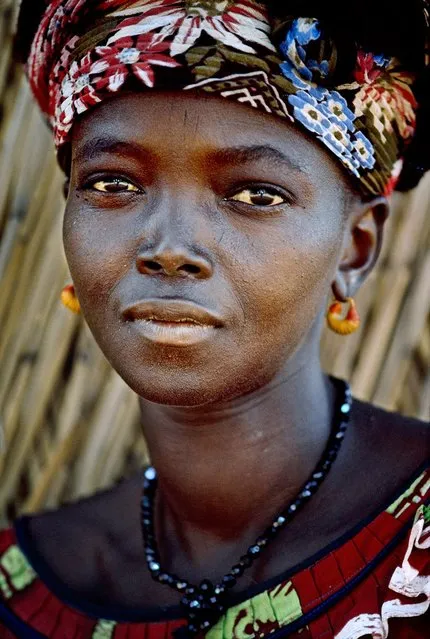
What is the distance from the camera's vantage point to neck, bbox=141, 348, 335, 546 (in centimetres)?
200

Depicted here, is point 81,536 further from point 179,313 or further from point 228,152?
point 228,152

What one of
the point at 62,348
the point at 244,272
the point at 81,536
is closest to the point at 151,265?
the point at 244,272

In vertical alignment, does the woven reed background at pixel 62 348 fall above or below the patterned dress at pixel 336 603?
above

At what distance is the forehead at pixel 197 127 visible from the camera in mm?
1740

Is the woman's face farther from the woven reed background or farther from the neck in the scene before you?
the woven reed background

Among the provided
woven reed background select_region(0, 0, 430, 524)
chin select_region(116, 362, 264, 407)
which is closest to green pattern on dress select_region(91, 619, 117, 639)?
chin select_region(116, 362, 264, 407)

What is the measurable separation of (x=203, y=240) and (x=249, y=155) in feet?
0.61

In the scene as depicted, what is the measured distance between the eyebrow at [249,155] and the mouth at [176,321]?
28 cm

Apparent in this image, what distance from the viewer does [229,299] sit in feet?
5.60

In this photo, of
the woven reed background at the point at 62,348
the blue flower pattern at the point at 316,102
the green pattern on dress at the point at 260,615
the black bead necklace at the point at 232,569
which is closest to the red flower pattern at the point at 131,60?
the blue flower pattern at the point at 316,102

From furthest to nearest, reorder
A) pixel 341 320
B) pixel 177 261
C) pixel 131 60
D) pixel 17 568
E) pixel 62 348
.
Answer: pixel 62 348 < pixel 17 568 < pixel 341 320 < pixel 131 60 < pixel 177 261

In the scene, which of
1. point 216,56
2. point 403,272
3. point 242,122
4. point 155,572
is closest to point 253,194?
point 242,122

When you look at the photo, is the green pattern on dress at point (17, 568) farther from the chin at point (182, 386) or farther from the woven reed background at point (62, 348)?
the woven reed background at point (62, 348)

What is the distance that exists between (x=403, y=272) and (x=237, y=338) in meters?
1.59
